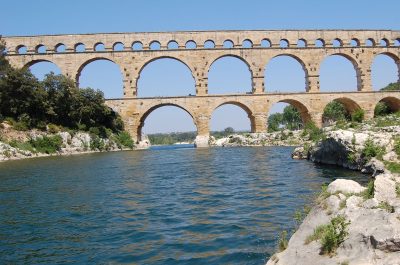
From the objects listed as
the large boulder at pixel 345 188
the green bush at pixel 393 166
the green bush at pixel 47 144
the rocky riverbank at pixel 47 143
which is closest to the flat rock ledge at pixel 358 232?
the large boulder at pixel 345 188

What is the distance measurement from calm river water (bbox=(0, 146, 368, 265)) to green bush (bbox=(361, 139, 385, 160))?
2.63 ft

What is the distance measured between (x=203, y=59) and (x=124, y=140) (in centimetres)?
1235

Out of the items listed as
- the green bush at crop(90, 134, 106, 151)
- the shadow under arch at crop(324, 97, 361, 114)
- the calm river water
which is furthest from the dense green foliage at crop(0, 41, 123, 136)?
the shadow under arch at crop(324, 97, 361, 114)

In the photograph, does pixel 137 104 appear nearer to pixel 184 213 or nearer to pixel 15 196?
pixel 15 196

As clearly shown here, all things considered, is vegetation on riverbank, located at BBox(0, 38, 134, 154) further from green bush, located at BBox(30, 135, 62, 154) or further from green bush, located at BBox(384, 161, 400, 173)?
green bush, located at BBox(384, 161, 400, 173)

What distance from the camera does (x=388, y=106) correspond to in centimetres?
4706

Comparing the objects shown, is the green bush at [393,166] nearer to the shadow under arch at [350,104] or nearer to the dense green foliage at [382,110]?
the shadow under arch at [350,104]

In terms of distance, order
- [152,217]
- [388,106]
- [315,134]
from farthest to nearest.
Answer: [388,106] → [315,134] → [152,217]

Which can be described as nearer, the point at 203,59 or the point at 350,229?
the point at 350,229

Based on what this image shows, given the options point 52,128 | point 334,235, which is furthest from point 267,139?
point 334,235

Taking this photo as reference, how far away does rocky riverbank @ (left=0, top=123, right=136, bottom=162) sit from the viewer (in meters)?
27.9

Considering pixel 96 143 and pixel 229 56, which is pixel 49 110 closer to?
pixel 96 143

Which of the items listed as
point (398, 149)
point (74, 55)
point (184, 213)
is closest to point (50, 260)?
point (184, 213)

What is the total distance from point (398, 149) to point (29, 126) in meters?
29.3
